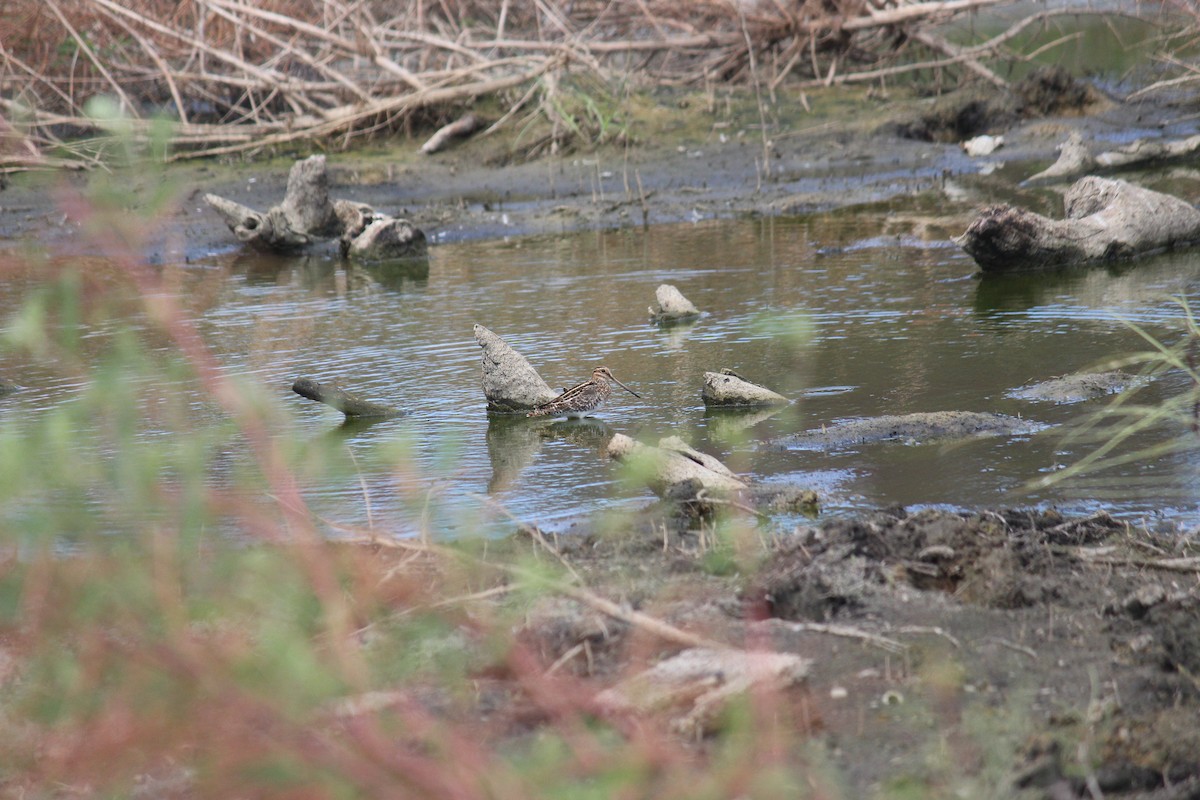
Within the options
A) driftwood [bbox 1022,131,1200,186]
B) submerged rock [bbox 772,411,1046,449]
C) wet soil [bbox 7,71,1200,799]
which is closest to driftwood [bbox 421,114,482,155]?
driftwood [bbox 1022,131,1200,186]

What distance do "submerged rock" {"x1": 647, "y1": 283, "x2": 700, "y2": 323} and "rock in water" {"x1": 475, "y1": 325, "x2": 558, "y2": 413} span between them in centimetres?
175

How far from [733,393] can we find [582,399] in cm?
67

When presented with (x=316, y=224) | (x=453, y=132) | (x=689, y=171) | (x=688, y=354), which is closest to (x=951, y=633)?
(x=688, y=354)

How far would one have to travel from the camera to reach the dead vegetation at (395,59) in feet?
45.1

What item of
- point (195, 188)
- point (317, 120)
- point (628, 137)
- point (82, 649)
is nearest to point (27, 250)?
point (195, 188)

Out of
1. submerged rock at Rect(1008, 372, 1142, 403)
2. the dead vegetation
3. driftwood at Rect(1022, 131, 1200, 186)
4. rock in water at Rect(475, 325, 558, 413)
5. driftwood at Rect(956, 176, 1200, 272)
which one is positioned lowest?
submerged rock at Rect(1008, 372, 1142, 403)

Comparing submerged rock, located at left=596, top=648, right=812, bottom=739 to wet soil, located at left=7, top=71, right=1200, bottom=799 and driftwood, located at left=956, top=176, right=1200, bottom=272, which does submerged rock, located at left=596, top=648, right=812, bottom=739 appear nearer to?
wet soil, located at left=7, top=71, right=1200, bottom=799

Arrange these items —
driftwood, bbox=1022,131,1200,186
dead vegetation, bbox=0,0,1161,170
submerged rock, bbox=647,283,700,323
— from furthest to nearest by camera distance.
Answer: dead vegetation, bbox=0,0,1161,170 < driftwood, bbox=1022,131,1200,186 < submerged rock, bbox=647,283,700,323

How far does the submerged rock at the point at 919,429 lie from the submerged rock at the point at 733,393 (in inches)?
21.5

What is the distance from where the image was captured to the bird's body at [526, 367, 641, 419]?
5.96 m

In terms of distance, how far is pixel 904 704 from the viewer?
2.92 metres

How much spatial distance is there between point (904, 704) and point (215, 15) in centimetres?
1342

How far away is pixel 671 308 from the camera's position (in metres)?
7.83

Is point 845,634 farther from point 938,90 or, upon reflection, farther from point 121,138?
point 938,90
